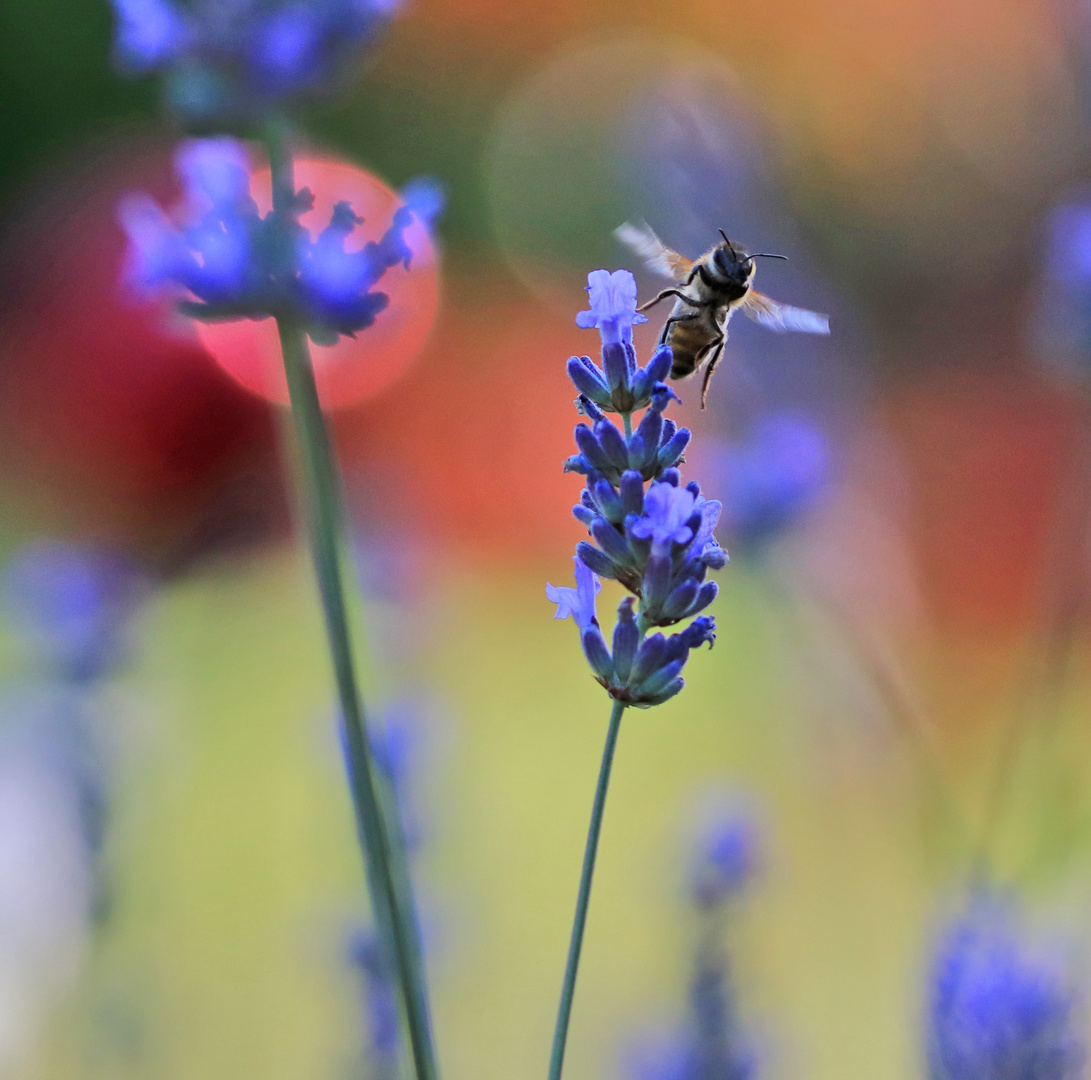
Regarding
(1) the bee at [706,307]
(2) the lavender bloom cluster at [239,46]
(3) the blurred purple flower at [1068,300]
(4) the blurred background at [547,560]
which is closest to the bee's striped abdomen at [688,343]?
(1) the bee at [706,307]

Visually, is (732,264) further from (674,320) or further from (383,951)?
(383,951)

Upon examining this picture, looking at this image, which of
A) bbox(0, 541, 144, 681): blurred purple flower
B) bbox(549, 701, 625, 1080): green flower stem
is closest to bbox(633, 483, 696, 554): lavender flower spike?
bbox(549, 701, 625, 1080): green flower stem

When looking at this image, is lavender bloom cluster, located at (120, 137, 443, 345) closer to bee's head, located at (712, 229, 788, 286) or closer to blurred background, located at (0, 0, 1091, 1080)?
blurred background, located at (0, 0, 1091, 1080)

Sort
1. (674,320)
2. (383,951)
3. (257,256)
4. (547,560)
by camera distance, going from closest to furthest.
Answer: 1. (257,256)
2. (383,951)
3. (674,320)
4. (547,560)

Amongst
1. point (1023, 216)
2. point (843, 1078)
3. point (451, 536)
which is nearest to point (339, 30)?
point (843, 1078)

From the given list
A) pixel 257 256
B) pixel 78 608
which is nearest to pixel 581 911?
pixel 257 256
